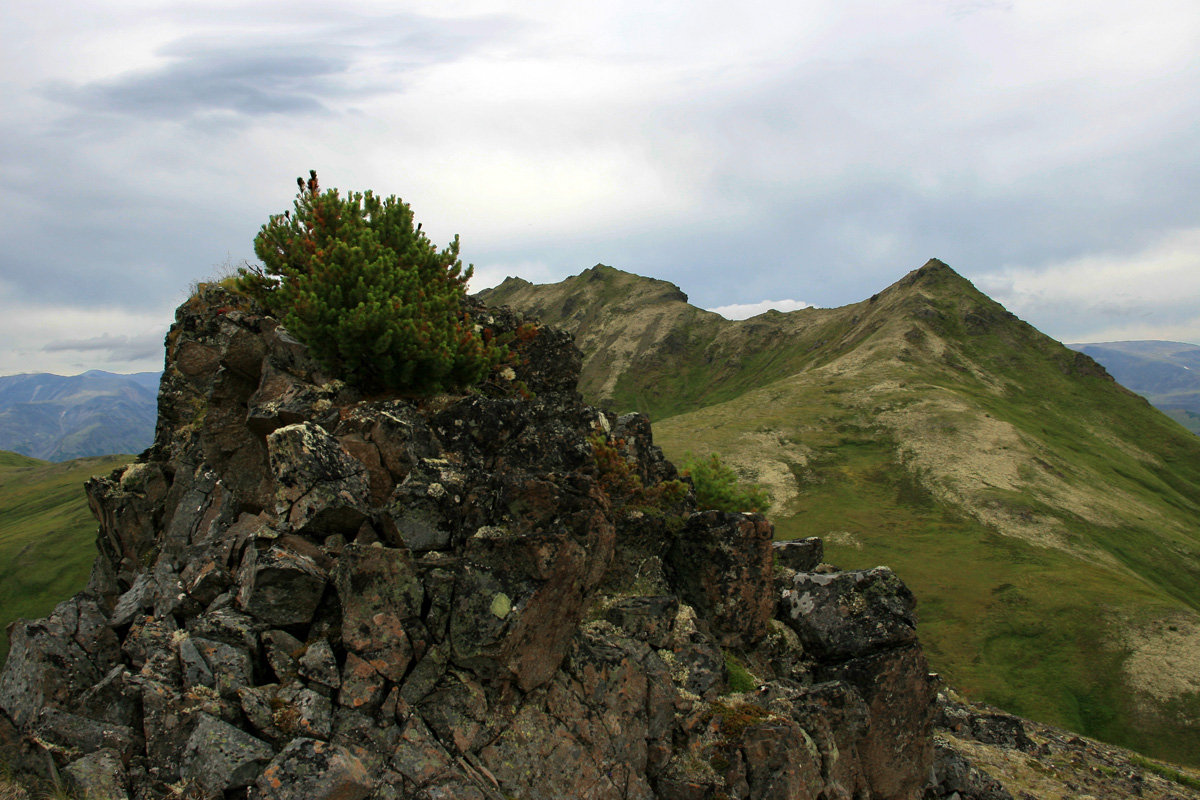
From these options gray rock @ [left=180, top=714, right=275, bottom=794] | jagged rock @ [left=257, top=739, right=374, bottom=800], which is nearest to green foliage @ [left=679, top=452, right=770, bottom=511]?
jagged rock @ [left=257, top=739, right=374, bottom=800]

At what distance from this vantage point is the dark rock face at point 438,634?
1059cm

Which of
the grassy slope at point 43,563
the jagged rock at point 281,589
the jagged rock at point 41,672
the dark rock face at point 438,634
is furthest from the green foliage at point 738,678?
the grassy slope at point 43,563

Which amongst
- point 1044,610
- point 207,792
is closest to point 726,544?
point 207,792

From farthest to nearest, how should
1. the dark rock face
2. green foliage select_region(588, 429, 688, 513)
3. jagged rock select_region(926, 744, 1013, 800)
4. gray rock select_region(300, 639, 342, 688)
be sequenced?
jagged rock select_region(926, 744, 1013, 800) → green foliage select_region(588, 429, 688, 513) → gray rock select_region(300, 639, 342, 688) → the dark rock face

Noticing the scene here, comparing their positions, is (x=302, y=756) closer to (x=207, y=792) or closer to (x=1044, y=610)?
(x=207, y=792)

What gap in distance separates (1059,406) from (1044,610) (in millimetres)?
137084

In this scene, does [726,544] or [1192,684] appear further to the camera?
[1192,684]

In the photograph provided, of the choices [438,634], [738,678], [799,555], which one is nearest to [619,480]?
[738,678]

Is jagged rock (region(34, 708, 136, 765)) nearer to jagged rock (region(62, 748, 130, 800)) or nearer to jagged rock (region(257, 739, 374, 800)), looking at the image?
jagged rock (region(62, 748, 130, 800))

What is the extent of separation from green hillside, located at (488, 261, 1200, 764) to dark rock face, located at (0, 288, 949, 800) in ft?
248

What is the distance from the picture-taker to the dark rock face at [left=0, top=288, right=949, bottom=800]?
1059 centimetres

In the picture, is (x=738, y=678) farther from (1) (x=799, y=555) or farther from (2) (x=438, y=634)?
(1) (x=799, y=555)

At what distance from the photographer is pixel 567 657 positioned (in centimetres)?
1328

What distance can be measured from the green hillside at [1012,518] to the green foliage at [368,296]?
83.0 metres
